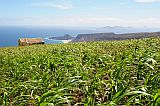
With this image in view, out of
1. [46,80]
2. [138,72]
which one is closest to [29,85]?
[46,80]

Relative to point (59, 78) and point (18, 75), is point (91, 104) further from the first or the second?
point (18, 75)

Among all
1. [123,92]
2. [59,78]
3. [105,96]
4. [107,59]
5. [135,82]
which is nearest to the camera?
[123,92]

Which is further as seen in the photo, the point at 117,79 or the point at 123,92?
the point at 117,79

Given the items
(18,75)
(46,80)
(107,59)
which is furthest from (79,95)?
(18,75)

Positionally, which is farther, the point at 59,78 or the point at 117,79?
the point at 59,78

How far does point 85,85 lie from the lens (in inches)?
172

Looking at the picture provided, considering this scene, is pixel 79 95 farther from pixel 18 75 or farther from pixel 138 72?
pixel 18 75

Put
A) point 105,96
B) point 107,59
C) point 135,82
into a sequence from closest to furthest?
point 105,96 < point 135,82 < point 107,59

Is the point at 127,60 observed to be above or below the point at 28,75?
above

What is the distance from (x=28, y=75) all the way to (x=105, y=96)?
303 centimetres

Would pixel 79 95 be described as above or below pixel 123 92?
below

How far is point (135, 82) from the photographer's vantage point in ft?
15.2

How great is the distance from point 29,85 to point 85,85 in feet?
2.92

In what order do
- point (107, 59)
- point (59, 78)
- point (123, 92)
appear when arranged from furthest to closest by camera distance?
point (107, 59)
point (59, 78)
point (123, 92)
